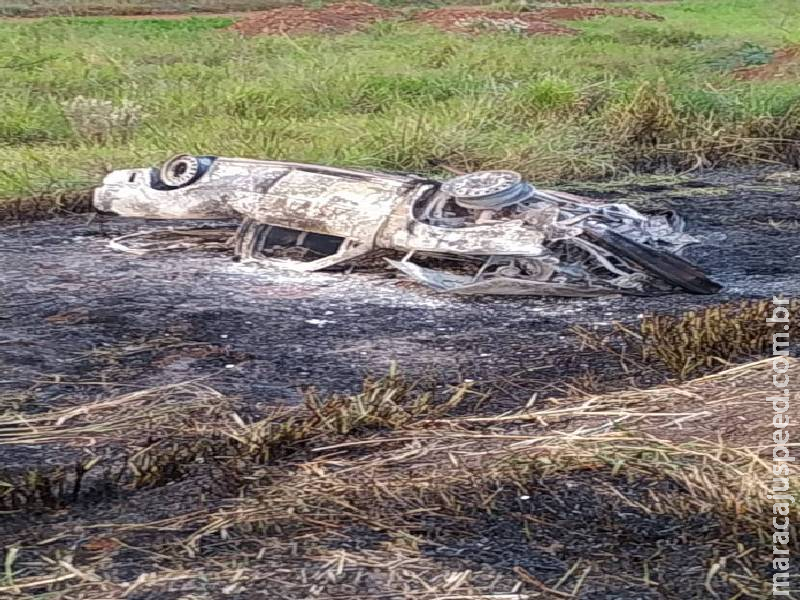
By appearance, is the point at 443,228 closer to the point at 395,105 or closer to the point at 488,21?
the point at 395,105

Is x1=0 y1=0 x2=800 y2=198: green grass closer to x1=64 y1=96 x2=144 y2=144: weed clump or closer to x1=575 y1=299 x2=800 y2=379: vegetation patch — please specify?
x1=64 y1=96 x2=144 y2=144: weed clump

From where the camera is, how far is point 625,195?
28.2 ft

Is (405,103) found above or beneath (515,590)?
beneath

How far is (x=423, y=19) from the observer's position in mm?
19031

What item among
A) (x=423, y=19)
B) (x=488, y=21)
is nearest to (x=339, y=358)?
(x=488, y=21)

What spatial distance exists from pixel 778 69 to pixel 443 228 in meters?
8.19

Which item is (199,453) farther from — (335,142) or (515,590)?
(335,142)

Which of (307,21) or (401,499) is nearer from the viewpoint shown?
(401,499)

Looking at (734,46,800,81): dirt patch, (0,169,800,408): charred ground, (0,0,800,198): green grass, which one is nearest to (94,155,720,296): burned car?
(0,169,800,408): charred ground

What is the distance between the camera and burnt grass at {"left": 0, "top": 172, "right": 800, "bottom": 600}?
3.33 metres

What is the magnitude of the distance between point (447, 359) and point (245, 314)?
1.10 metres

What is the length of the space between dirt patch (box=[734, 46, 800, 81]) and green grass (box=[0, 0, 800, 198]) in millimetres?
356

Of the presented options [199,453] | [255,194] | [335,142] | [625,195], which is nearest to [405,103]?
[335,142]

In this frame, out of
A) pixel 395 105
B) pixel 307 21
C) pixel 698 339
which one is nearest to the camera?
pixel 698 339
